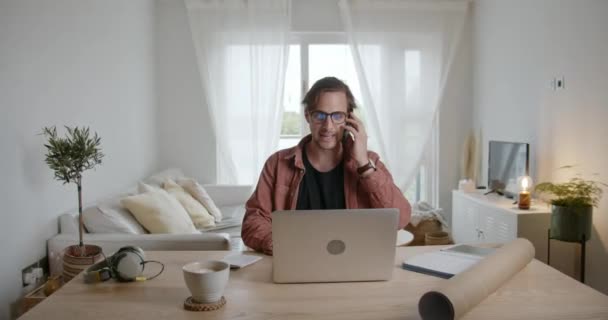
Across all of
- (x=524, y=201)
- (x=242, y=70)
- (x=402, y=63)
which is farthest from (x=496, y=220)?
(x=242, y=70)

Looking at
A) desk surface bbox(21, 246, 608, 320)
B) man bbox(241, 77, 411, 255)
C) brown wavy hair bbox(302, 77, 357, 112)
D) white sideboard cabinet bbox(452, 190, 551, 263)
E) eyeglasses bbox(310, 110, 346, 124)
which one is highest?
brown wavy hair bbox(302, 77, 357, 112)

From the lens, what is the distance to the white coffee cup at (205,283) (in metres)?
1.21

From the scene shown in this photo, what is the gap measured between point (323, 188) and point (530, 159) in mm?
2703

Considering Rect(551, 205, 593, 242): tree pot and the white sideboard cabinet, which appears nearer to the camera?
Rect(551, 205, 593, 242): tree pot

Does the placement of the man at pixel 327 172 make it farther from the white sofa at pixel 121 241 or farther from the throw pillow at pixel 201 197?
the throw pillow at pixel 201 197

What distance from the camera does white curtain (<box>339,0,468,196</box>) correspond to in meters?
5.08

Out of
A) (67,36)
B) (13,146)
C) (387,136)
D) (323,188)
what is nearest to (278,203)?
(323,188)

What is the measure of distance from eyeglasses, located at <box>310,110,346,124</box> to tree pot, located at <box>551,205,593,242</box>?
1843 millimetres

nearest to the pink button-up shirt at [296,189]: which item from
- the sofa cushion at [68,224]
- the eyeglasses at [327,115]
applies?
the eyeglasses at [327,115]

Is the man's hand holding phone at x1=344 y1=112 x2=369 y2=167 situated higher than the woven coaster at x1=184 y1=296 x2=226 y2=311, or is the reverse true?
the man's hand holding phone at x1=344 y1=112 x2=369 y2=167

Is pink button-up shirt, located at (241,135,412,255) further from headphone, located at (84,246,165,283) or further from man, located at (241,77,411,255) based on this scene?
headphone, located at (84,246,165,283)

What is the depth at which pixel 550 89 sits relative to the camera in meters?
3.70

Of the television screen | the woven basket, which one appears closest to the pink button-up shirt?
the television screen

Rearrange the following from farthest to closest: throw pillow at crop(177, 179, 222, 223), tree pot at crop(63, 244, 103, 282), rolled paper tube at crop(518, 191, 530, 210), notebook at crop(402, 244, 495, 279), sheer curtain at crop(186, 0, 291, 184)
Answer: sheer curtain at crop(186, 0, 291, 184) < throw pillow at crop(177, 179, 222, 223) < rolled paper tube at crop(518, 191, 530, 210) < tree pot at crop(63, 244, 103, 282) < notebook at crop(402, 244, 495, 279)
